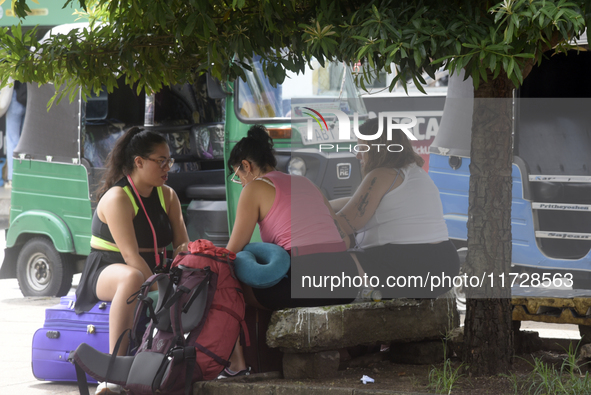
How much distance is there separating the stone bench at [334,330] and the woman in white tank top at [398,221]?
140mm

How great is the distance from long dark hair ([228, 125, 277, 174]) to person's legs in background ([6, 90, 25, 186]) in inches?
542

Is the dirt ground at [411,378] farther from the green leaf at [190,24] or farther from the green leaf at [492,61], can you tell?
the green leaf at [190,24]

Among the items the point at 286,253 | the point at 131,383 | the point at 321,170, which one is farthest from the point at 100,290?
the point at 321,170

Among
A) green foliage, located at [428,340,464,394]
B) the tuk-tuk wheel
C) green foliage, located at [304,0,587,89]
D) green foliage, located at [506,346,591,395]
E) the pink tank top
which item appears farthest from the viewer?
the tuk-tuk wheel

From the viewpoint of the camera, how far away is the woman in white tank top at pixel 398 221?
3.99m

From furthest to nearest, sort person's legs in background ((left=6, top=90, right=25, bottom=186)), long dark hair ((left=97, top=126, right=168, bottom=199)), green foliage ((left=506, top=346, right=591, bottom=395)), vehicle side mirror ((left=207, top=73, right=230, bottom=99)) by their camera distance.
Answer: person's legs in background ((left=6, top=90, right=25, bottom=186))
vehicle side mirror ((left=207, top=73, right=230, bottom=99))
long dark hair ((left=97, top=126, right=168, bottom=199))
green foliage ((left=506, top=346, right=591, bottom=395))

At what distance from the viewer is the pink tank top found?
12.9 ft

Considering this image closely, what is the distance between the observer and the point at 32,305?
7.55 metres

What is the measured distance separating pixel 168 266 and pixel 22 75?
1.32 meters

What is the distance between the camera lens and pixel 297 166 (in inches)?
238

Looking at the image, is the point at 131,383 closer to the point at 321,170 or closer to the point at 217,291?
the point at 217,291

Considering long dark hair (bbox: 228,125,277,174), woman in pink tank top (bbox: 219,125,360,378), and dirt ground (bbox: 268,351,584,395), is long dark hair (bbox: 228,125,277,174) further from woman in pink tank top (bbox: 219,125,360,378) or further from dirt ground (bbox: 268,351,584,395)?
dirt ground (bbox: 268,351,584,395)

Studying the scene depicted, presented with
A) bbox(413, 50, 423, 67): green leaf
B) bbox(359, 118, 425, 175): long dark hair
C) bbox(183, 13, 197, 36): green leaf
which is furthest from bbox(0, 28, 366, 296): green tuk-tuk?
bbox(413, 50, 423, 67): green leaf

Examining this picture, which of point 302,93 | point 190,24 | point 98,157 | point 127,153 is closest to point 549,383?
point 190,24
